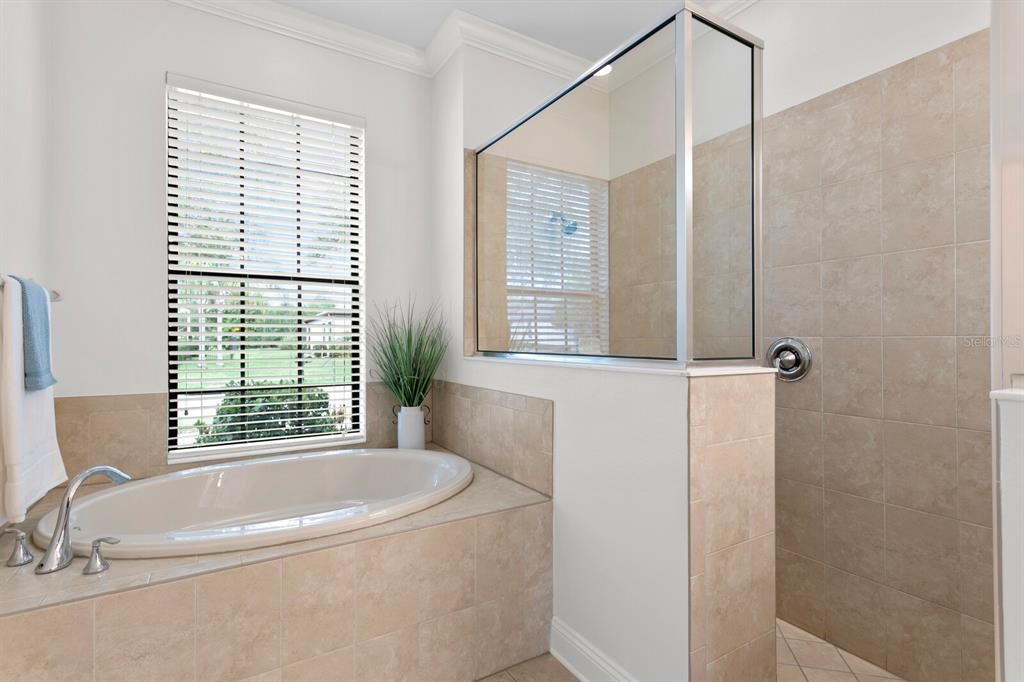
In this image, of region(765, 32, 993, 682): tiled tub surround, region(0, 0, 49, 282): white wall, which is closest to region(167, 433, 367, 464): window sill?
region(0, 0, 49, 282): white wall

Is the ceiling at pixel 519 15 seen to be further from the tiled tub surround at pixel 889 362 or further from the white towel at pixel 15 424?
the white towel at pixel 15 424

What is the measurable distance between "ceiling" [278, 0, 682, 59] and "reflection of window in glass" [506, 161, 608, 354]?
79 centimetres

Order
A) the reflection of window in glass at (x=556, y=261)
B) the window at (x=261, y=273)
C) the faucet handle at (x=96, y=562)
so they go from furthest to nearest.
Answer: the window at (x=261, y=273)
the reflection of window in glass at (x=556, y=261)
the faucet handle at (x=96, y=562)

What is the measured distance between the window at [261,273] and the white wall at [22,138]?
435 mm

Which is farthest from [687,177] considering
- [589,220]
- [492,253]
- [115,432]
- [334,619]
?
[115,432]

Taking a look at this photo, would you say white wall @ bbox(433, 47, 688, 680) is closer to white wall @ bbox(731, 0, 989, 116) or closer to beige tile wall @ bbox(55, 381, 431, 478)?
white wall @ bbox(731, 0, 989, 116)

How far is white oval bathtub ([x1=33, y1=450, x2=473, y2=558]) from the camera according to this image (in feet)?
5.05

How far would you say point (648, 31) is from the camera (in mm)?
1669

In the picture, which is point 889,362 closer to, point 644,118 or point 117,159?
point 644,118

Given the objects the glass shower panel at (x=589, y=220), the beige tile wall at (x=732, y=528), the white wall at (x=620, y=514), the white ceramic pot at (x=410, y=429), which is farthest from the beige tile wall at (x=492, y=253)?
the beige tile wall at (x=732, y=528)

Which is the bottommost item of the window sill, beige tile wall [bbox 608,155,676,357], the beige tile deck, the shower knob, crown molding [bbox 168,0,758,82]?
the beige tile deck

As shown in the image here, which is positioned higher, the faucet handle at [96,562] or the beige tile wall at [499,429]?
the beige tile wall at [499,429]

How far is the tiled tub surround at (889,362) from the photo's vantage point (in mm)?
1629

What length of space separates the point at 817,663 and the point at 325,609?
5.68 ft
